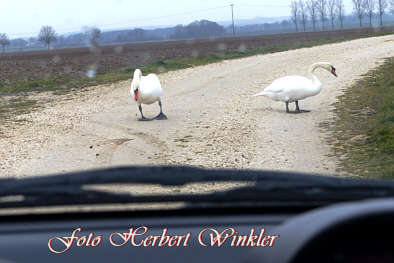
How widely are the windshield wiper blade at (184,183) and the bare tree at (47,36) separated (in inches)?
2935

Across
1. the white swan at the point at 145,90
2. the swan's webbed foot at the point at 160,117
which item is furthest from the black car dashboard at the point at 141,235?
the swan's webbed foot at the point at 160,117

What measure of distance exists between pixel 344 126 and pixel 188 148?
300 cm

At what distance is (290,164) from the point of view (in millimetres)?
7711

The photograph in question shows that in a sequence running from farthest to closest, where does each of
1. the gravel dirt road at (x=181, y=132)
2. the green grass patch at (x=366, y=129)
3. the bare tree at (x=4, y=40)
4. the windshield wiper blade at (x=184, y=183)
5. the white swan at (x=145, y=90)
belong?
the bare tree at (x=4, y=40) → the white swan at (x=145, y=90) → the gravel dirt road at (x=181, y=132) → the green grass patch at (x=366, y=129) → the windshield wiper blade at (x=184, y=183)

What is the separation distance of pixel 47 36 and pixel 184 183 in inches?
2991

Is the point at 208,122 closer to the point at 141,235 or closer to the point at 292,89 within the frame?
the point at 292,89

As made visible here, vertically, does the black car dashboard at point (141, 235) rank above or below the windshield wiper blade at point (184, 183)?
below

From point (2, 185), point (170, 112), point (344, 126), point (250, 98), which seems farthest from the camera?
point (250, 98)

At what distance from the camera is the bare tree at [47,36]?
74.2 meters

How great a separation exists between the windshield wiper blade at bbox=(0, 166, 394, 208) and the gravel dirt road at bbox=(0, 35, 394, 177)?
5120 millimetres

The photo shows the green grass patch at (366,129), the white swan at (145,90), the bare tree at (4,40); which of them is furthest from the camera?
the bare tree at (4,40)

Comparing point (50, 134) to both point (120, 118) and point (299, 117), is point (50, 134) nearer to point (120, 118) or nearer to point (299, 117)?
point (120, 118)

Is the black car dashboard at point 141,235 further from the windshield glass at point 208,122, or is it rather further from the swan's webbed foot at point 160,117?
the swan's webbed foot at point 160,117

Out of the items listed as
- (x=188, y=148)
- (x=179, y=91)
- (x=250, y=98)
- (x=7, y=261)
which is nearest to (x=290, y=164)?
(x=188, y=148)
